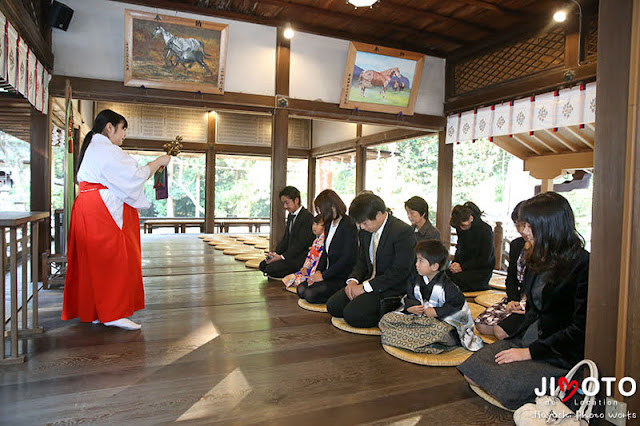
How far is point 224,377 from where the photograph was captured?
215 cm

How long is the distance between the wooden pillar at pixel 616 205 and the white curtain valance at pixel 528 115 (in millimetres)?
2779

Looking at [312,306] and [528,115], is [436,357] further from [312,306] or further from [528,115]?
[528,115]

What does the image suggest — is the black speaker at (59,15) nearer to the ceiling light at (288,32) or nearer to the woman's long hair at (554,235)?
the ceiling light at (288,32)

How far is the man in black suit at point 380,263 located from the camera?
2.89 m

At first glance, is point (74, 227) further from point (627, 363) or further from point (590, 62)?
point (590, 62)

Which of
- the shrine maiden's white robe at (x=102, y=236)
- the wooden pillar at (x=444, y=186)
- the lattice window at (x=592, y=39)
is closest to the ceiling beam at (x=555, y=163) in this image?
the wooden pillar at (x=444, y=186)

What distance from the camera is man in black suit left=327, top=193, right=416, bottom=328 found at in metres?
2.89

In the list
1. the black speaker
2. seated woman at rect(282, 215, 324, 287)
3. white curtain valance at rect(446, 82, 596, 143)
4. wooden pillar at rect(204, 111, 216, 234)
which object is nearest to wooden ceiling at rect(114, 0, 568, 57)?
the black speaker

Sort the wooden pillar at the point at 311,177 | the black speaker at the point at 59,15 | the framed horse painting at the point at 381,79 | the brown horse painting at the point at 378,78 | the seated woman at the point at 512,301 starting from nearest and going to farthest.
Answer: the seated woman at the point at 512,301 < the black speaker at the point at 59,15 < the framed horse painting at the point at 381,79 < the brown horse painting at the point at 378,78 < the wooden pillar at the point at 311,177

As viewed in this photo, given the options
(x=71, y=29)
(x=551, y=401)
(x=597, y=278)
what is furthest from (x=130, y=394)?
(x=71, y=29)

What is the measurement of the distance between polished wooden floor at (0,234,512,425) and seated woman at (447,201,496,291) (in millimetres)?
1629

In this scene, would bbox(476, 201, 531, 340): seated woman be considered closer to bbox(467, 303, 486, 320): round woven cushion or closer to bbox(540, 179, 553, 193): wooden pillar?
bbox(467, 303, 486, 320): round woven cushion

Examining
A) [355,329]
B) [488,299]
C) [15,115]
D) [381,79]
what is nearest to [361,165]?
[381,79]

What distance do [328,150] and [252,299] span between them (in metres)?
6.17
